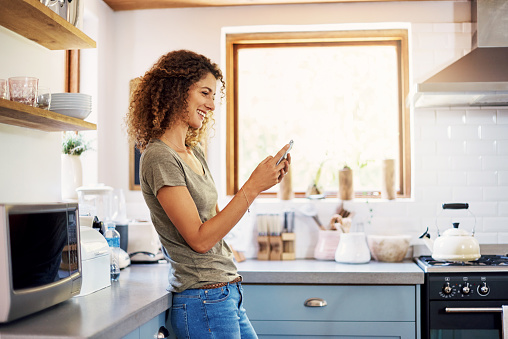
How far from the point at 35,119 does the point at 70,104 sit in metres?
0.18

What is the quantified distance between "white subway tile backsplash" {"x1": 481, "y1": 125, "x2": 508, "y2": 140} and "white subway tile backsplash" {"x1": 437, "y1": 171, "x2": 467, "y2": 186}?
0.27 metres

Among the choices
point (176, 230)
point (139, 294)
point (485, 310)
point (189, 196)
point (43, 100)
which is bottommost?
point (485, 310)

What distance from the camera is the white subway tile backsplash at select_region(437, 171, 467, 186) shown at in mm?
3393

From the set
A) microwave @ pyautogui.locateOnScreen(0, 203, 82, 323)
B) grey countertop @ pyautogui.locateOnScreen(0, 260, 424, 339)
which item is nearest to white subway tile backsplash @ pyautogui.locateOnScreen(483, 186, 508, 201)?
grey countertop @ pyautogui.locateOnScreen(0, 260, 424, 339)

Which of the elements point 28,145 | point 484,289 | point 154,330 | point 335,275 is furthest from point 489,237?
point 28,145

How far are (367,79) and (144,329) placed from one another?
7.89 ft

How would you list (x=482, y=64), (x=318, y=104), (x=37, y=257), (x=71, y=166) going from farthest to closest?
(x=318, y=104), (x=482, y=64), (x=71, y=166), (x=37, y=257)

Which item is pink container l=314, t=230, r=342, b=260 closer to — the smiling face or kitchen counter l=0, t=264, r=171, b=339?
kitchen counter l=0, t=264, r=171, b=339

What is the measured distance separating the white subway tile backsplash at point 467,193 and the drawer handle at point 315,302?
3.75 ft

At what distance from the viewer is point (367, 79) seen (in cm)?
366

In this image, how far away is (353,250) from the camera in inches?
122

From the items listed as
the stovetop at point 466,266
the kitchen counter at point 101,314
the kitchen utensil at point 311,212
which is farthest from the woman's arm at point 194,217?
the kitchen utensil at point 311,212

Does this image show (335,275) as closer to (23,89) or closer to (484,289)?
(484,289)

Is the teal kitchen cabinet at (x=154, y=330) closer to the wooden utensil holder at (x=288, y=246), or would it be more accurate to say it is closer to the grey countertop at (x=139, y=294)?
the grey countertop at (x=139, y=294)
